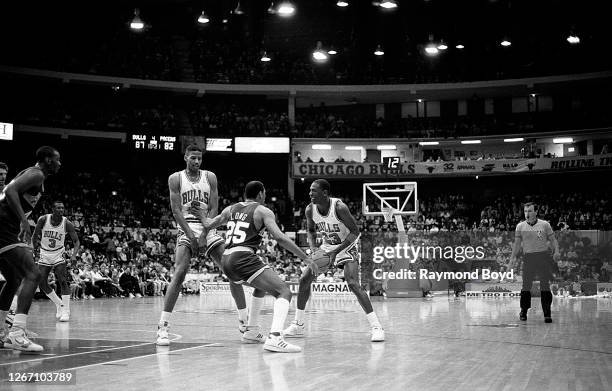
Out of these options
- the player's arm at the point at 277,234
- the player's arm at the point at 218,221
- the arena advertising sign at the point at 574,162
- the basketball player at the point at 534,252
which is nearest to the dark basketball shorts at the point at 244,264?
the player's arm at the point at 277,234

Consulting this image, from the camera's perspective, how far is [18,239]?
27.0 feet

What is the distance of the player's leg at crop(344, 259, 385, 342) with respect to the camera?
9405mm

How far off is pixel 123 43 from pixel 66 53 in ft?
11.8

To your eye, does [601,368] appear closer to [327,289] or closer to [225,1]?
[327,289]

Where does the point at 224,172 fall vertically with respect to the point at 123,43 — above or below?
below

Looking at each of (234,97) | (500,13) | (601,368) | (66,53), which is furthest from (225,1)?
(601,368)

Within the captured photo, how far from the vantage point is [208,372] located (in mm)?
6477

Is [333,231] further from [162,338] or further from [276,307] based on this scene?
[162,338]

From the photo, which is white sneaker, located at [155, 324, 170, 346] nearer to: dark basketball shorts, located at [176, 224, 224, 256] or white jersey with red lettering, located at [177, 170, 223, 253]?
dark basketball shorts, located at [176, 224, 224, 256]

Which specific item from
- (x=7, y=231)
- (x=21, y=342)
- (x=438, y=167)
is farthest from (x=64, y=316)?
(x=438, y=167)

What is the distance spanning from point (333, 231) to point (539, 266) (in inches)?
201

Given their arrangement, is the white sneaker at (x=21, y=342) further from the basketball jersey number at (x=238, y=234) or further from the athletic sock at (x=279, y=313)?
the athletic sock at (x=279, y=313)

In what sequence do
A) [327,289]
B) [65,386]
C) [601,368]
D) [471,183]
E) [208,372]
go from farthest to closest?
[471,183] → [327,289] → [601,368] → [208,372] → [65,386]

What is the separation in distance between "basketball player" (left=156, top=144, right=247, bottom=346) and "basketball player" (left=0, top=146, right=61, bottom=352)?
1.59m
